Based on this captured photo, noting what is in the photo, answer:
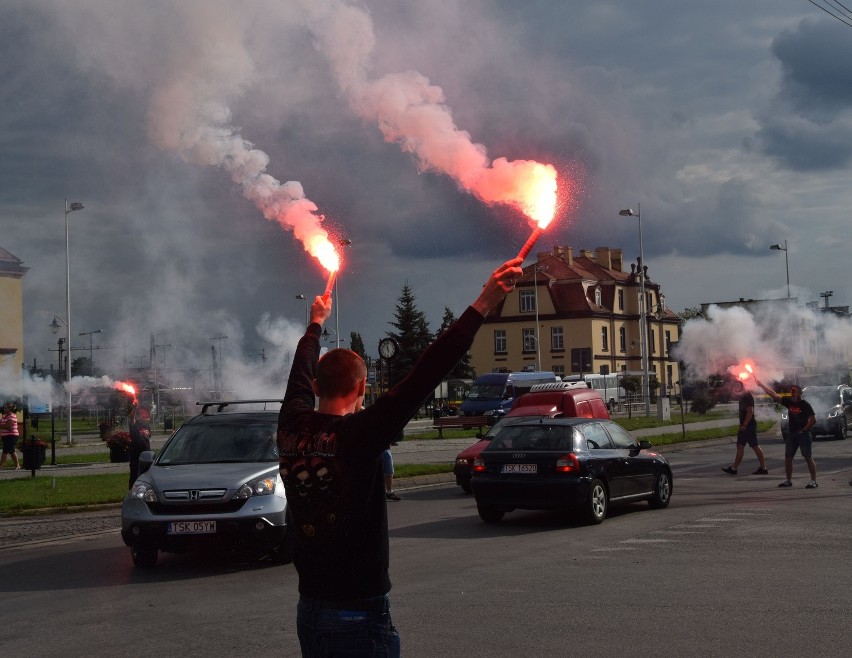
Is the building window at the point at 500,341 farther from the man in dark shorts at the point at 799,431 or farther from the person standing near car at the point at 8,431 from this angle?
the man in dark shorts at the point at 799,431

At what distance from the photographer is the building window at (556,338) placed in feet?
271

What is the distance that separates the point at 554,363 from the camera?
82.6 metres

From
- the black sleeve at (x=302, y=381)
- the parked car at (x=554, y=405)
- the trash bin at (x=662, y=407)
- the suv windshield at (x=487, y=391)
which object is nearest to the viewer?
the black sleeve at (x=302, y=381)

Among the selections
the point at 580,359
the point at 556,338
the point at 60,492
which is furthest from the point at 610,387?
the point at 60,492

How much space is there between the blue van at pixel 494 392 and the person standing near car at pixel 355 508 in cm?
4264

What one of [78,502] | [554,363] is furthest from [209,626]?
[554,363]

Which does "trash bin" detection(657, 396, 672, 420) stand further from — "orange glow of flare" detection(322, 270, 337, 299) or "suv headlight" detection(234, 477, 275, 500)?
"orange glow of flare" detection(322, 270, 337, 299)

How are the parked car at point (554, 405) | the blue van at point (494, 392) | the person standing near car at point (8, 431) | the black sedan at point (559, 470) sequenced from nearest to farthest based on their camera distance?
1. the black sedan at point (559, 470)
2. the parked car at point (554, 405)
3. the person standing near car at point (8, 431)
4. the blue van at point (494, 392)

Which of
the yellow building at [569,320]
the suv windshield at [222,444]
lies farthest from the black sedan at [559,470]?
the yellow building at [569,320]

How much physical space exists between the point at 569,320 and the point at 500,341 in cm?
605

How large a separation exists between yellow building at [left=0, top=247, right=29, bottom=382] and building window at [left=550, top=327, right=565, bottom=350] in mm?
40724

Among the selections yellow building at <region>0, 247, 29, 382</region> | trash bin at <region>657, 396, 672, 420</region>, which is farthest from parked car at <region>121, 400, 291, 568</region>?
yellow building at <region>0, 247, 29, 382</region>

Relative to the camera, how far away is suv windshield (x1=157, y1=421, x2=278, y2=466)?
12047 millimetres

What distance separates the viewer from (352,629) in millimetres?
3508
